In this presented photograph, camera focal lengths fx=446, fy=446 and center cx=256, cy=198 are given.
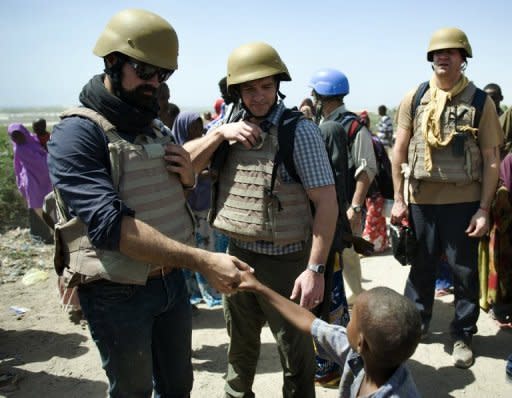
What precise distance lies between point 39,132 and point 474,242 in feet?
23.6

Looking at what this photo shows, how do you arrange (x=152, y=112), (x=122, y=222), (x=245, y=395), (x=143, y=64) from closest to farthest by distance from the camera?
(x=122, y=222)
(x=143, y=64)
(x=152, y=112)
(x=245, y=395)

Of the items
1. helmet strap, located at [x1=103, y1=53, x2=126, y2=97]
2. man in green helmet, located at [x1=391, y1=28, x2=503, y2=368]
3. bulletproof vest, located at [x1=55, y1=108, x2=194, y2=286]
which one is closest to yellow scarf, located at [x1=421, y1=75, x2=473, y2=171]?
man in green helmet, located at [x1=391, y1=28, x2=503, y2=368]

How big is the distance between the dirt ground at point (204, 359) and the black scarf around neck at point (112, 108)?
7.06 ft

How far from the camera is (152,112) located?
199 centimetres

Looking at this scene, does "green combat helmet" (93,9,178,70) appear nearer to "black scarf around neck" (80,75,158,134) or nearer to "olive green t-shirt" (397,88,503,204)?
"black scarf around neck" (80,75,158,134)

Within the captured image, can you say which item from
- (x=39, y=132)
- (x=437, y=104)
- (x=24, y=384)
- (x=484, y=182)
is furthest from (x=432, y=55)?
(x=39, y=132)

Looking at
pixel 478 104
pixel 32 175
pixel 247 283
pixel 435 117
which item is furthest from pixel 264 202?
pixel 32 175

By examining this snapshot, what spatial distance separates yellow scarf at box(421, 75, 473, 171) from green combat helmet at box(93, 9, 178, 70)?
213 centimetres

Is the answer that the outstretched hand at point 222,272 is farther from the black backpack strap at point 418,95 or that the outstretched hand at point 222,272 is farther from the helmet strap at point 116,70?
the black backpack strap at point 418,95

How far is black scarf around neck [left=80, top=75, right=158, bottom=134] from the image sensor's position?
1.83 meters

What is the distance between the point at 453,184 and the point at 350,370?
1.99 metres

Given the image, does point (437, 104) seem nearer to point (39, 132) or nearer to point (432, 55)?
point (432, 55)

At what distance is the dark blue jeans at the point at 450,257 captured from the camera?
3.35m

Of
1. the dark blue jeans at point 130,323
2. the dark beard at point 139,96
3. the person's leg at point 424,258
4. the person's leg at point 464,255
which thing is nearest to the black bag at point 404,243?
the person's leg at point 424,258
